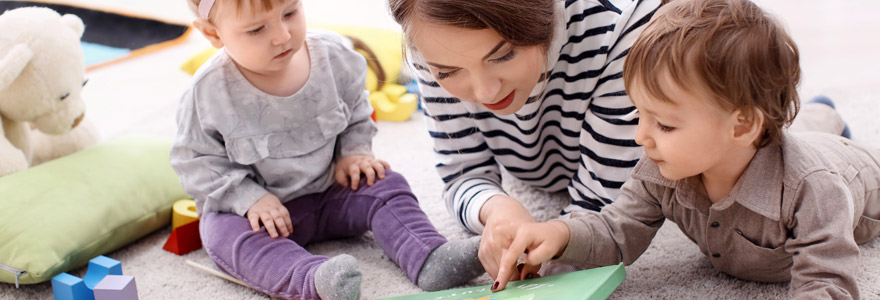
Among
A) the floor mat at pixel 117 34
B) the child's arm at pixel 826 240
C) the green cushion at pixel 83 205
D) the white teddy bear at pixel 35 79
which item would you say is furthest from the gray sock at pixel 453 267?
the floor mat at pixel 117 34

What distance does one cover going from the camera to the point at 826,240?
743 mm

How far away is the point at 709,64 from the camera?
0.70 meters

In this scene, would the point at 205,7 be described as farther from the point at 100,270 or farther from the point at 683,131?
the point at 683,131

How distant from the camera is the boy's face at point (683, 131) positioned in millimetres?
722

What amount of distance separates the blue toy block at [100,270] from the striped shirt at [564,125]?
46cm

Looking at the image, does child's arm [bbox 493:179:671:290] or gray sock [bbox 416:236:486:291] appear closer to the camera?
child's arm [bbox 493:179:671:290]

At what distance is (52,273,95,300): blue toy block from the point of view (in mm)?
965

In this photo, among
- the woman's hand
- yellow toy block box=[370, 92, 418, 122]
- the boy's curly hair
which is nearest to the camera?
the boy's curly hair

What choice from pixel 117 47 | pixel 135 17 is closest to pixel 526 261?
pixel 117 47

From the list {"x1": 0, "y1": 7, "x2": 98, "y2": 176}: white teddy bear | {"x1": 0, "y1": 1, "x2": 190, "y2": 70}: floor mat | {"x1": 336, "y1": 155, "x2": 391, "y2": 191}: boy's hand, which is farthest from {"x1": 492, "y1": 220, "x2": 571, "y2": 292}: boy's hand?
{"x1": 0, "y1": 1, "x2": 190, "y2": 70}: floor mat

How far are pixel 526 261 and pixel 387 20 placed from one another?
1.40 m

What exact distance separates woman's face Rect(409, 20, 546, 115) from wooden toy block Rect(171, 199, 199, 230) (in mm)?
Answer: 522

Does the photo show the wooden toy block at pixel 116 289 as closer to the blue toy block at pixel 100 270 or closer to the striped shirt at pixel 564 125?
the blue toy block at pixel 100 270

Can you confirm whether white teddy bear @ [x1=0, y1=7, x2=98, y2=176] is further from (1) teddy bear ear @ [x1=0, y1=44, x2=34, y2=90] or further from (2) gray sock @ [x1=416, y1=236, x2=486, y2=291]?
(2) gray sock @ [x1=416, y1=236, x2=486, y2=291]
